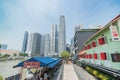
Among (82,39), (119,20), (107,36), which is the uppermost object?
(82,39)

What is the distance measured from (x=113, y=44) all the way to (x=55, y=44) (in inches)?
6692

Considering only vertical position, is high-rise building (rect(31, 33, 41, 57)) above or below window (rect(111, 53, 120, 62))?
above

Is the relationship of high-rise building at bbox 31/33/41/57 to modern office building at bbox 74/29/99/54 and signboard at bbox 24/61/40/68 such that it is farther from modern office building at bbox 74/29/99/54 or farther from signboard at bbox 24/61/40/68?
signboard at bbox 24/61/40/68

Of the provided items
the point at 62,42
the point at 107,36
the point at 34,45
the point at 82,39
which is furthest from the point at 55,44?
the point at 107,36

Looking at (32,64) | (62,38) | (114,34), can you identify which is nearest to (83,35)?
(114,34)

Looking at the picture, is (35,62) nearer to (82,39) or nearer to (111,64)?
(111,64)

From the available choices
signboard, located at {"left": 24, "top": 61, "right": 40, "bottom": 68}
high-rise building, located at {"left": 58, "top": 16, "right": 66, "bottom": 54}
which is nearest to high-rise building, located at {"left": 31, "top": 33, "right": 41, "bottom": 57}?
high-rise building, located at {"left": 58, "top": 16, "right": 66, "bottom": 54}

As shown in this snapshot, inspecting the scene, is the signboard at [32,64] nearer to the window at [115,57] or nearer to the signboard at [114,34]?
the signboard at [114,34]

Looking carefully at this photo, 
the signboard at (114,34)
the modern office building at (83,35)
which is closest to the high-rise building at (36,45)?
the modern office building at (83,35)

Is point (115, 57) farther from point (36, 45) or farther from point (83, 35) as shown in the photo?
point (36, 45)

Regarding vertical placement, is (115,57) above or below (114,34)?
below

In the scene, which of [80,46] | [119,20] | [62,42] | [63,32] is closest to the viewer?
[119,20]

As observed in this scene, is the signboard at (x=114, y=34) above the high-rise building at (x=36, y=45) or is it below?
below

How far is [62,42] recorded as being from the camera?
544 ft
